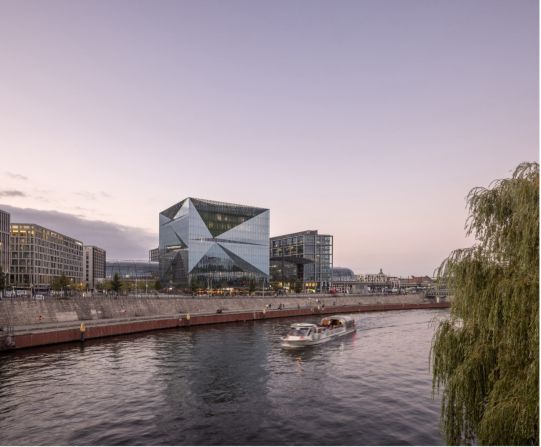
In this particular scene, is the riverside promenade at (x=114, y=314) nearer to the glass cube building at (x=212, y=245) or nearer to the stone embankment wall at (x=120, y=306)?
the stone embankment wall at (x=120, y=306)

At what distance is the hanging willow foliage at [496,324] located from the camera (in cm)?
1251

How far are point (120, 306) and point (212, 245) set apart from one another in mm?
74119

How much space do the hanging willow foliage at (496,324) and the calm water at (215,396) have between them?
11.7 m

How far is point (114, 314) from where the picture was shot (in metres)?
76.8

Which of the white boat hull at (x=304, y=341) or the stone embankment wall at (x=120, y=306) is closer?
the white boat hull at (x=304, y=341)

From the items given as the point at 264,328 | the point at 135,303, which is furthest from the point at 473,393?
the point at 135,303

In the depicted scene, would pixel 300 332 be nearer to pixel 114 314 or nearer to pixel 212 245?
pixel 114 314

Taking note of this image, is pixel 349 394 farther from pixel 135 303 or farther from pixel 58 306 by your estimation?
pixel 135 303

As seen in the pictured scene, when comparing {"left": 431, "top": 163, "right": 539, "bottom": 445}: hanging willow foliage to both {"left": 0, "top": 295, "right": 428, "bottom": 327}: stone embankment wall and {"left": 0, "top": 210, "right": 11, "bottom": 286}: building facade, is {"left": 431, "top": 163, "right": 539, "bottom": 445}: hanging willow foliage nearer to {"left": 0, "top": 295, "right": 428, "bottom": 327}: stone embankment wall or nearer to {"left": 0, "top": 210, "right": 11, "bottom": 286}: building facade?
{"left": 0, "top": 295, "right": 428, "bottom": 327}: stone embankment wall

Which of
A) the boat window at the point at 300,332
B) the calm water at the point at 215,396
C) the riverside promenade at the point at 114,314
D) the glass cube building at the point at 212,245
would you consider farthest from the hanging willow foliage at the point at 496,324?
the glass cube building at the point at 212,245

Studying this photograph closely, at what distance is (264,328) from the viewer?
251 feet

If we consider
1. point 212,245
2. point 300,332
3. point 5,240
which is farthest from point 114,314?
point 5,240

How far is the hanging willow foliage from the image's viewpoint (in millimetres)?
12508

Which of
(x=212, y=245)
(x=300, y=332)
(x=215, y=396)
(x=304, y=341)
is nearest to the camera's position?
(x=215, y=396)
